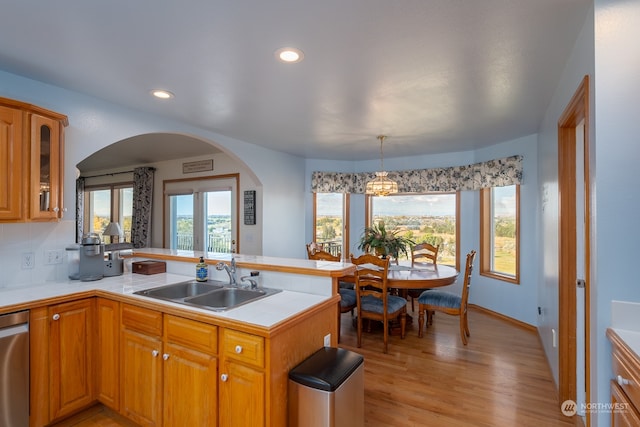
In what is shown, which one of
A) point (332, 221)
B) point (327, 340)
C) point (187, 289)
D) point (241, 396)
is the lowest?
point (241, 396)

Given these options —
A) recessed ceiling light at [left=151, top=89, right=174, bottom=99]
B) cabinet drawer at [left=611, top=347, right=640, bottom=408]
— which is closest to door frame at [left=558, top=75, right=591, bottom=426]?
cabinet drawer at [left=611, top=347, right=640, bottom=408]

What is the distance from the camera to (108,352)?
6.96ft

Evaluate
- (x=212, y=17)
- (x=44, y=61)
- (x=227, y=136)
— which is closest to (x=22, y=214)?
(x=44, y=61)

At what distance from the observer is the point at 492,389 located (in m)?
2.49

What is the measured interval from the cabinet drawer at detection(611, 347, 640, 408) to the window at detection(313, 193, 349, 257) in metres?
4.36

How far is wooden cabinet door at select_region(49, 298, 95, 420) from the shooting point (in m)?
1.98

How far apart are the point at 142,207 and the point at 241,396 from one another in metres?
5.19

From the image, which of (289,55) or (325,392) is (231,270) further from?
(289,55)

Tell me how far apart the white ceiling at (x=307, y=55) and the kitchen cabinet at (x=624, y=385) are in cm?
156

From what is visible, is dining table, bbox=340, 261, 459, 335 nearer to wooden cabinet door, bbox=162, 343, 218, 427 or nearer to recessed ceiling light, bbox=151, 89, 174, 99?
wooden cabinet door, bbox=162, 343, 218, 427

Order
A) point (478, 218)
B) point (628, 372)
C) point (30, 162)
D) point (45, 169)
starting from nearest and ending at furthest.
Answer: point (628, 372) < point (30, 162) < point (45, 169) < point (478, 218)

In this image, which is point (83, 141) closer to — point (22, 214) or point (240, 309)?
point (22, 214)

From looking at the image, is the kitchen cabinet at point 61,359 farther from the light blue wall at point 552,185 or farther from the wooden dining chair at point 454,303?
the light blue wall at point 552,185

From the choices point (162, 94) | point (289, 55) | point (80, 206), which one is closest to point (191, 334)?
point (289, 55)
